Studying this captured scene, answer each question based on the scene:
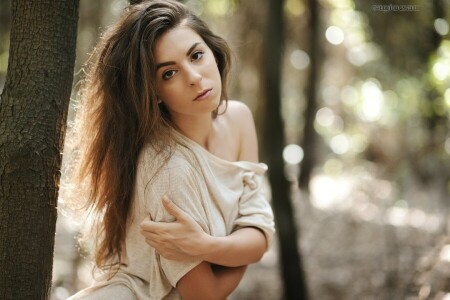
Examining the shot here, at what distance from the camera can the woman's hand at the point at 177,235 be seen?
2.20 m

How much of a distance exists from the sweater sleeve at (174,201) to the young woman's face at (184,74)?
0.84ft

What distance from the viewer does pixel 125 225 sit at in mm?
2398

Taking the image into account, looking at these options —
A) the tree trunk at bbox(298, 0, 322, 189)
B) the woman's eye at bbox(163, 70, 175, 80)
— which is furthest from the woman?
the tree trunk at bbox(298, 0, 322, 189)

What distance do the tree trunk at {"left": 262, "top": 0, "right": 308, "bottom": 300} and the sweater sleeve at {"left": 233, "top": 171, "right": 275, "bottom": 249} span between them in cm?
107

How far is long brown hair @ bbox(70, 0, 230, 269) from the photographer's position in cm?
229

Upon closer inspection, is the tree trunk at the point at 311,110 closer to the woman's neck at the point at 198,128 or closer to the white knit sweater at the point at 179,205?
the woman's neck at the point at 198,128

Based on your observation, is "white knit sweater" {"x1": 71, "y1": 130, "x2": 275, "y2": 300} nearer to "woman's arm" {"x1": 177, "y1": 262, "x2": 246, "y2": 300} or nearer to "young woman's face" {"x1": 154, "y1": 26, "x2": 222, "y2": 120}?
"woman's arm" {"x1": 177, "y1": 262, "x2": 246, "y2": 300}

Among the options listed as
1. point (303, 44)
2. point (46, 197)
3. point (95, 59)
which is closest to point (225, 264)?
point (46, 197)

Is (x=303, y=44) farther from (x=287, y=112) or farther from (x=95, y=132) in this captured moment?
A: (x=95, y=132)

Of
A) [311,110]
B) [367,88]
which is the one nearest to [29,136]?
[311,110]

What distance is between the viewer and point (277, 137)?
12.4 ft

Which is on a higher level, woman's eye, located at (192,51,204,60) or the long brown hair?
woman's eye, located at (192,51,204,60)

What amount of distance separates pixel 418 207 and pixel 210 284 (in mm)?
4951

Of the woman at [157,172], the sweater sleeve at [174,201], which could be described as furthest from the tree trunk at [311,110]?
the sweater sleeve at [174,201]
